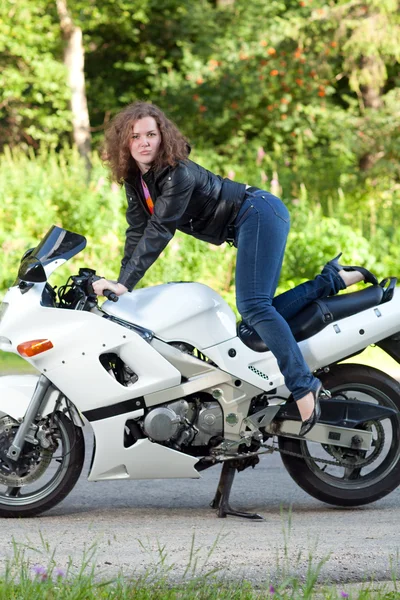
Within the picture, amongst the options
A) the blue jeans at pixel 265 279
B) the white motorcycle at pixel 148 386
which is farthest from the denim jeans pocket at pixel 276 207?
the white motorcycle at pixel 148 386

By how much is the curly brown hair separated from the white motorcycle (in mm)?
413

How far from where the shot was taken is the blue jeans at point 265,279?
518 cm

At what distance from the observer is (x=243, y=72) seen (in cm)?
2117

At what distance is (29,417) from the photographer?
5242 mm

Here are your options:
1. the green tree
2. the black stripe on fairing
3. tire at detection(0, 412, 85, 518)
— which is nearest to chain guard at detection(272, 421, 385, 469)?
the black stripe on fairing

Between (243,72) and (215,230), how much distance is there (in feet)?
53.3

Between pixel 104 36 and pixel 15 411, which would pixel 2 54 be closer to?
pixel 104 36

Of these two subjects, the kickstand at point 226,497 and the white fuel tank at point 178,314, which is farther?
the kickstand at point 226,497

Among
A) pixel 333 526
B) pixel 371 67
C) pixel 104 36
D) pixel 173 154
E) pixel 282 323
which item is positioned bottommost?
pixel 333 526

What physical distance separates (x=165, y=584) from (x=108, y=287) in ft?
5.14

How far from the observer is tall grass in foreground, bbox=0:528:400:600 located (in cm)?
382

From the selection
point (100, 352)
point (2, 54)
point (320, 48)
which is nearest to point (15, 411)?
point (100, 352)

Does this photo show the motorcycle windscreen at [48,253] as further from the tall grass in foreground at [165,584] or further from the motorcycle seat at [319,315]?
the tall grass in foreground at [165,584]

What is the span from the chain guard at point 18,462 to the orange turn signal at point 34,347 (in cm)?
36
